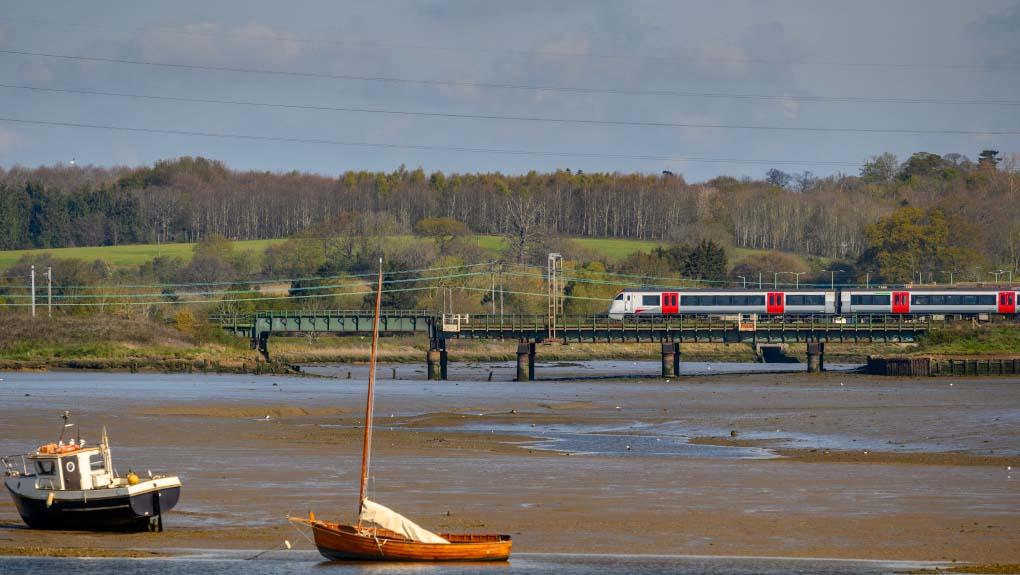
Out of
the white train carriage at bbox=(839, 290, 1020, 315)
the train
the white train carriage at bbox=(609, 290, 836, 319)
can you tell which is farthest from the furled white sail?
the white train carriage at bbox=(839, 290, 1020, 315)

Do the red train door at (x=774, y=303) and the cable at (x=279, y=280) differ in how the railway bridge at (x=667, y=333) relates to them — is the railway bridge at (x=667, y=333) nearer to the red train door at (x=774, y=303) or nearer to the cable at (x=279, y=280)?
the red train door at (x=774, y=303)

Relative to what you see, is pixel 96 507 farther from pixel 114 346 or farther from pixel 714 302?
pixel 714 302

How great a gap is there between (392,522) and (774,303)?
95.6 meters

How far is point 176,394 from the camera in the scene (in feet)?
223

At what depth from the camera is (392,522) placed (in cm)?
2481

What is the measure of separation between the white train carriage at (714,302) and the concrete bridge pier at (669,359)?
1493cm

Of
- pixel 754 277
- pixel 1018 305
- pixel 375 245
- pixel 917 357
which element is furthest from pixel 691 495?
pixel 754 277

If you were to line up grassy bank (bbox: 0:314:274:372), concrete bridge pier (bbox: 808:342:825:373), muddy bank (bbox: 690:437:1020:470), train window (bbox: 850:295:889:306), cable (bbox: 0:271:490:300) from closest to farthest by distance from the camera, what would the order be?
1. muddy bank (bbox: 690:437:1020:470)
2. concrete bridge pier (bbox: 808:342:825:373)
3. grassy bank (bbox: 0:314:274:372)
4. train window (bbox: 850:295:889:306)
5. cable (bbox: 0:271:490:300)

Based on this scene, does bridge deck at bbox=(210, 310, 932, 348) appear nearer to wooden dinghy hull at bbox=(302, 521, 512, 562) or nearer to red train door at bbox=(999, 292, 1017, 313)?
red train door at bbox=(999, 292, 1017, 313)

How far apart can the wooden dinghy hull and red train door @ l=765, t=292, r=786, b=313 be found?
9466 cm

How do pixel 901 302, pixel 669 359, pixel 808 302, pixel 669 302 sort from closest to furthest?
1. pixel 669 359
2. pixel 901 302
3. pixel 669 302
4. pixel 808 302

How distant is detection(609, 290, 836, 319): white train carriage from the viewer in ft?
385

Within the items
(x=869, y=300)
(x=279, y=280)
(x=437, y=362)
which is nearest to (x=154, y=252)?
(x=279, y=280)

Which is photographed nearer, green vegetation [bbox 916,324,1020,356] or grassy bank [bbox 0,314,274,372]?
green vegetation [bbox 916,324,1020,356]
